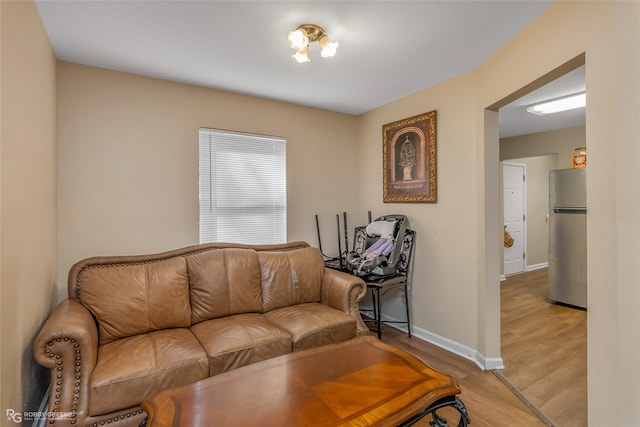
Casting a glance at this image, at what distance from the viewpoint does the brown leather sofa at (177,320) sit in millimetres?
1551

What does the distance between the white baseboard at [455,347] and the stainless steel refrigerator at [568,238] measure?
2325 mm

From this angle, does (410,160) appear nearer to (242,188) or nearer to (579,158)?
(242,188)

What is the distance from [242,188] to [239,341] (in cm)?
160

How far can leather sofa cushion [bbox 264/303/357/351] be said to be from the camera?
2.17 m

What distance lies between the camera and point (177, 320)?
2268mm

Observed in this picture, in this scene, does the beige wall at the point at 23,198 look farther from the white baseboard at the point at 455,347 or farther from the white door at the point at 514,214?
the white door at the point at 514,214

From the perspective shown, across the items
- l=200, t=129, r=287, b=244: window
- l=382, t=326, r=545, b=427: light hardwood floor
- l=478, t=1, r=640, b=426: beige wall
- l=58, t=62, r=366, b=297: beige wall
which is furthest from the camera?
l=200, t=129, r=287, b=244: window

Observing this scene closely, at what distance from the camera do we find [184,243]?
2.81 metres

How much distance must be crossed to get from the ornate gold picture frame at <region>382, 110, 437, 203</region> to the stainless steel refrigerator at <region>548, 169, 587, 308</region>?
2338 millimetres

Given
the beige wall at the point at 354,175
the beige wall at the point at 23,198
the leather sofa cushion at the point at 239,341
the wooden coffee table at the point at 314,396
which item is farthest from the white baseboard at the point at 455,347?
the beige wall at the point at 23,198

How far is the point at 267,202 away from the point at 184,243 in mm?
918

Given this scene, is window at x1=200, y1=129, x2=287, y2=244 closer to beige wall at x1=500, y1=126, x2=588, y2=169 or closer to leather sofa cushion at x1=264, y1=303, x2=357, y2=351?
leather sofa cushion at x1=264, y1=303, x2=357, y2=351

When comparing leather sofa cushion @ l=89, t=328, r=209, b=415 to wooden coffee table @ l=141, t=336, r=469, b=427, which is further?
leather sofa cushion @ l=89, t=328, r=209, b=415

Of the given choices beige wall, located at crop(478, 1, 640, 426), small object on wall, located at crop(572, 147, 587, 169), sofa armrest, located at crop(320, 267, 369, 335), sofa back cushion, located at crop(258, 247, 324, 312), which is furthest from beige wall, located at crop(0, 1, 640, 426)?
small object on wall, located at crop(572, 147, 587, 169)
